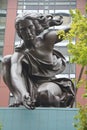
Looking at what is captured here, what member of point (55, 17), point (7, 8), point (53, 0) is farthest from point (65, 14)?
point (55, 17)

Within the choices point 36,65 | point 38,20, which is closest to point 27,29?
point 38,20

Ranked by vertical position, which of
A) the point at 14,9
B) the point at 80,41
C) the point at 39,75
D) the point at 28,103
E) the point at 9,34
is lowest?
the point at 9,34

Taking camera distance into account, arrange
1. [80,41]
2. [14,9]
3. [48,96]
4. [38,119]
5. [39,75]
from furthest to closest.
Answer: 1. [14,9]
2. [39,75]
3. [48,96]
4. [38,119]
5. [80,41]

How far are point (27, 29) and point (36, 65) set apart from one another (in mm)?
786

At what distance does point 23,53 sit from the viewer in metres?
8.35

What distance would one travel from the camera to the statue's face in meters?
7.98

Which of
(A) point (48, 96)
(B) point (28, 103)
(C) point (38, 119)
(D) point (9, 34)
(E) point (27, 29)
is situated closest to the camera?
(C) point (38, 119)

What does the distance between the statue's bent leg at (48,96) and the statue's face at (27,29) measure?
3.40 ft

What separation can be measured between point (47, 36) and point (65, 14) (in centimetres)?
2792

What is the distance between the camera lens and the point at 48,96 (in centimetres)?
765

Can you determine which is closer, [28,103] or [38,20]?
Answer: [28,103]

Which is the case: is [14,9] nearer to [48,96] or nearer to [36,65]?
[36,65]

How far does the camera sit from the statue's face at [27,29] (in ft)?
26.2

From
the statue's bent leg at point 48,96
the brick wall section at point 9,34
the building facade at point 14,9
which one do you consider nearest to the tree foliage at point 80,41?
the statue's bent leg at point 48,96
